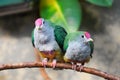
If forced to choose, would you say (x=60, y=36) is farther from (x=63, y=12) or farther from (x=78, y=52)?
(x=63, y=12)

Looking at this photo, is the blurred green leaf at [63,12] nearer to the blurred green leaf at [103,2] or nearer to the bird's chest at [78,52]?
the blurred green leaf at [103,2]

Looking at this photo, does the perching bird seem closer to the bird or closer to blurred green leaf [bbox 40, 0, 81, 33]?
the bird

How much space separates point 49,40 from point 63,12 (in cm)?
43

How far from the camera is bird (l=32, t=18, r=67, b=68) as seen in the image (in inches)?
25.2

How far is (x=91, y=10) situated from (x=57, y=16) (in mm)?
130

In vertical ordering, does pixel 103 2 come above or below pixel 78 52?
above

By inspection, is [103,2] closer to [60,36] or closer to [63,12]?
[63,12]

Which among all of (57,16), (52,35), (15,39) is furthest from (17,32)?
(52,35)

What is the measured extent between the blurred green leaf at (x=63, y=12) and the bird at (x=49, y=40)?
385mm

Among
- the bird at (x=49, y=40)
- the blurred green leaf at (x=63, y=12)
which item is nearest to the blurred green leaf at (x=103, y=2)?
the blurred green leaf at (x=63, y=12)

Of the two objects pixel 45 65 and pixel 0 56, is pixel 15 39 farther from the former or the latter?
pixel 45 65

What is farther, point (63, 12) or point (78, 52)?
point (63, 12)

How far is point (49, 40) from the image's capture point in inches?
25.9

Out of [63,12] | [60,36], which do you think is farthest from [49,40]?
[63,12]
